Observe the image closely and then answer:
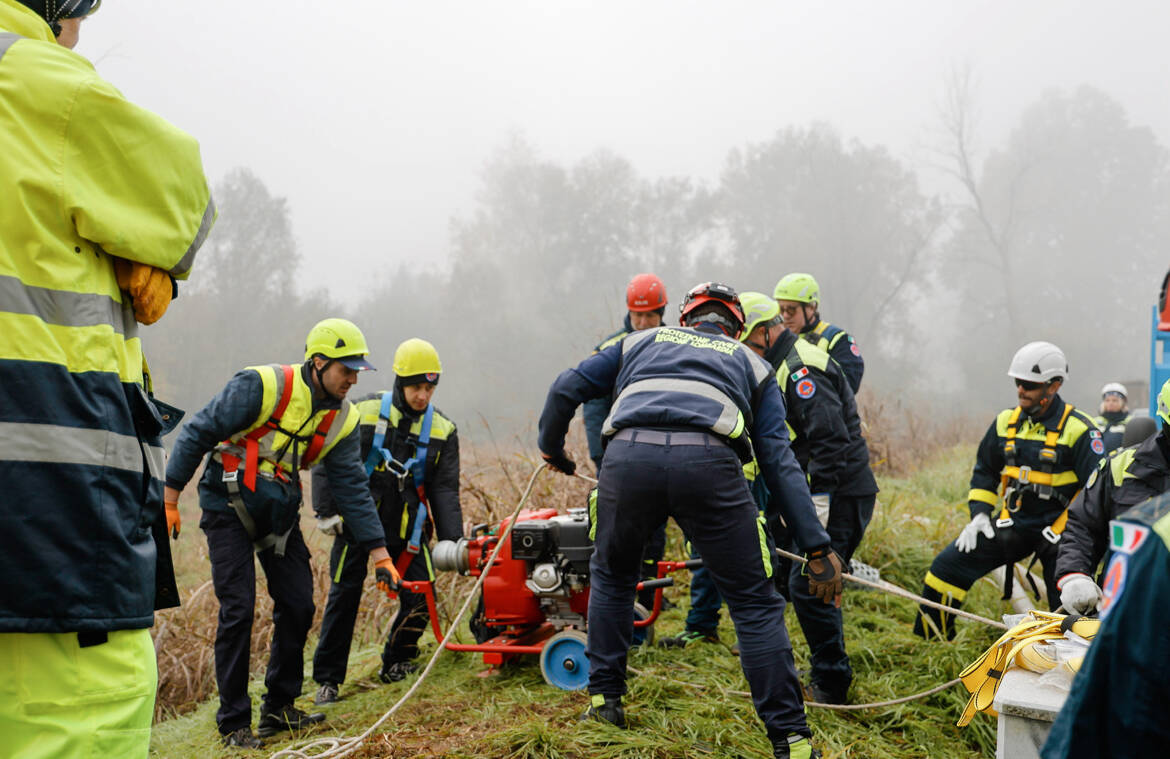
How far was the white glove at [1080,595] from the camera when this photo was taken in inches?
139

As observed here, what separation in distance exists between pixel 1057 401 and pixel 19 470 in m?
5.68

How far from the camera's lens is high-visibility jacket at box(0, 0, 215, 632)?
5.30ft

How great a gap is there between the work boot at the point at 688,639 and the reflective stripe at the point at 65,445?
419 cm

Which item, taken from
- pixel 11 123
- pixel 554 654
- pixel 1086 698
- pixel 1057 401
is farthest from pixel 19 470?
pixel 1057 401

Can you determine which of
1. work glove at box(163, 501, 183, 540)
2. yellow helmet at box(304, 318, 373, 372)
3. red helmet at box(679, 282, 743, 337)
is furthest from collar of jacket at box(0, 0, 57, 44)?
red helmet at box(679, 282, 743, 337)

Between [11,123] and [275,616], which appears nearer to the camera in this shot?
[11,123]

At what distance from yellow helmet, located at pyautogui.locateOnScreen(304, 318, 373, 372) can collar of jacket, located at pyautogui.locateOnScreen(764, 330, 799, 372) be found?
2.30m

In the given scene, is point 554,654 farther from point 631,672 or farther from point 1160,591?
point 1160,591

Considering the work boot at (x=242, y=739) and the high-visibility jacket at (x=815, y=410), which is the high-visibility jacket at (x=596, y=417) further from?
the work boot at (x=242, y=739)

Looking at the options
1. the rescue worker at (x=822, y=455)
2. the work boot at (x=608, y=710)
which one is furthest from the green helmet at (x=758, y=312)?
the work boot at (x=608, y=710)

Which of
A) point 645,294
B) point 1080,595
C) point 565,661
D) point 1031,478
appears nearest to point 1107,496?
point 1080,595

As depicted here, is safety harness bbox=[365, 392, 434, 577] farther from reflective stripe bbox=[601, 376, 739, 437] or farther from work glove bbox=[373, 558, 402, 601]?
reflective stripe bbox=[601, 376, 739, 437]

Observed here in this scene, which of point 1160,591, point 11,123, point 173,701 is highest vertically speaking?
point 11,123

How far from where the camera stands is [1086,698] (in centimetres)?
107
